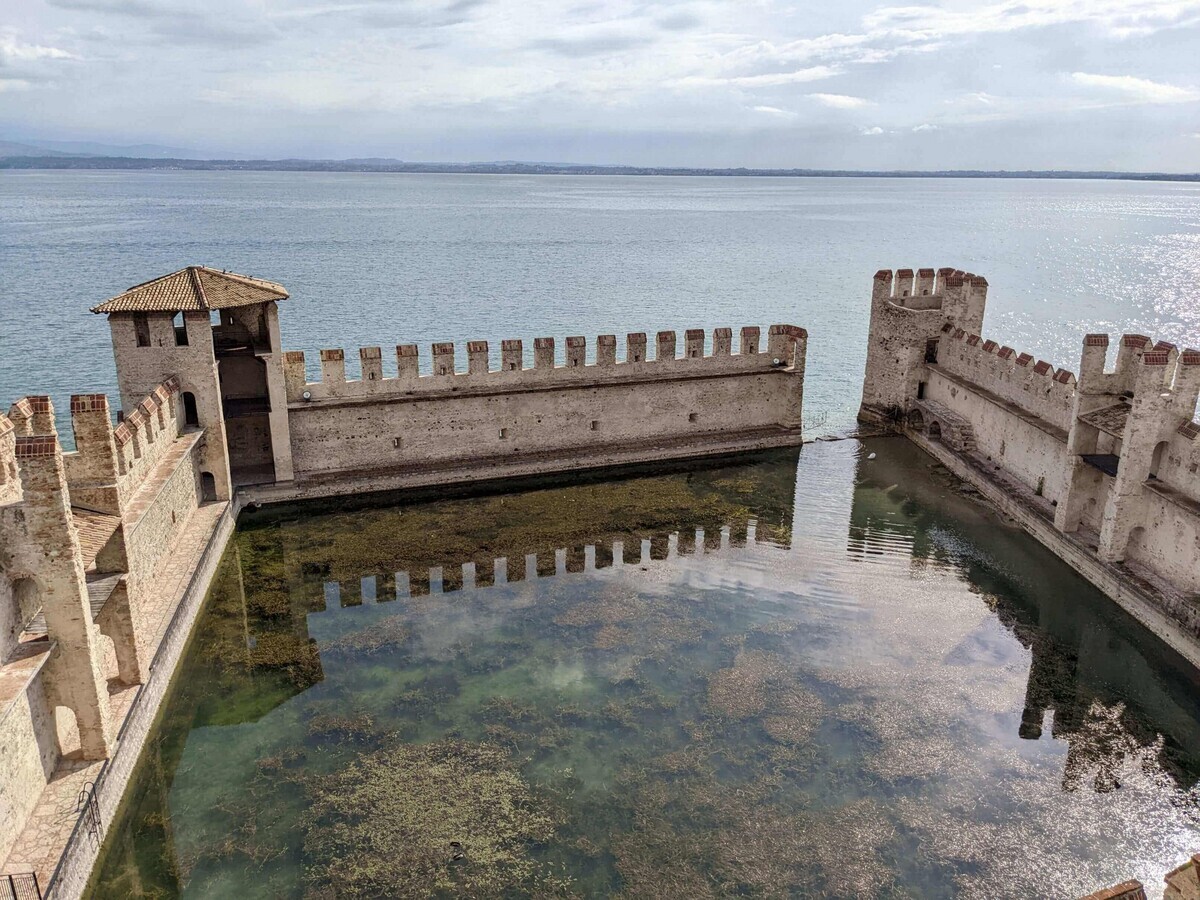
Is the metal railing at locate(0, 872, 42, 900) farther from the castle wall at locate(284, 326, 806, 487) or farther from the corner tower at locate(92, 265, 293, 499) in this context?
the castle wall at locate(284, 326, 806, 487)

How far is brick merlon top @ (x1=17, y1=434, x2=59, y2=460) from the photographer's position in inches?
348

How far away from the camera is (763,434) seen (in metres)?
23.0

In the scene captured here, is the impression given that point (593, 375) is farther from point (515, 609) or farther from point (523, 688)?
point (523, 688)

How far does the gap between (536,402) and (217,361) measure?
6743mm

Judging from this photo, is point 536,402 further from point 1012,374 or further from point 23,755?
point 23,755

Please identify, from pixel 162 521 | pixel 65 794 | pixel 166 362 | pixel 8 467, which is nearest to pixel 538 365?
pixel 166 362

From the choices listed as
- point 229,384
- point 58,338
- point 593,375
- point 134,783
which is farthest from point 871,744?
point 58,338

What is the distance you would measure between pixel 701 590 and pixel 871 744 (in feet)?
14.8

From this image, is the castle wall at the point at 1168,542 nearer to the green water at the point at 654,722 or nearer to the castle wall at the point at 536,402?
the green water at the point at 654,722

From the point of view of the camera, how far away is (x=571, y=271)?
5525 cm

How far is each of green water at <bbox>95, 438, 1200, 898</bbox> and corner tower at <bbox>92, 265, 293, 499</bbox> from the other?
1814mm

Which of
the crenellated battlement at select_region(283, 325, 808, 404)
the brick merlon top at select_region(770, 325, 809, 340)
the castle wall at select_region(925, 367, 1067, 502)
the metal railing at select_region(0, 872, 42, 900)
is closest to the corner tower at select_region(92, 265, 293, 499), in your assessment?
the crenellated battlement at select_region(283, 325, 808, 404)

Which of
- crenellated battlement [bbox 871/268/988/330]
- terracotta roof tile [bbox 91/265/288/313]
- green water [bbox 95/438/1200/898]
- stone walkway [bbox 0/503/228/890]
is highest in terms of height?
terracotta roof tile [bbox 91/265/288/313]

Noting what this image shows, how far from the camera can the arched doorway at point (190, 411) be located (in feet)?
56.1
